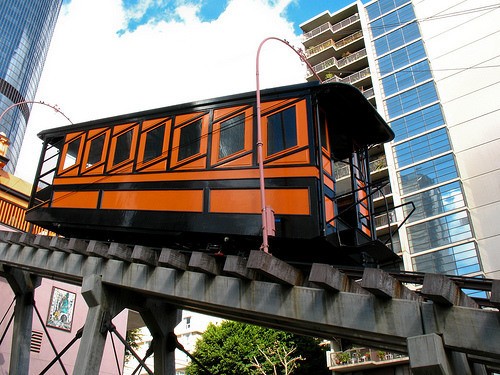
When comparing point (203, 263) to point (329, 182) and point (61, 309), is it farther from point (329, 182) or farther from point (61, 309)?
point (61, 309)

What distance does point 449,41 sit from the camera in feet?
114

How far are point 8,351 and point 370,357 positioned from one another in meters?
17.0

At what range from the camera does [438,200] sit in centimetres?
2983

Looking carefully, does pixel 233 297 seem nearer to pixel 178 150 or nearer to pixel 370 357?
pixel 178 150

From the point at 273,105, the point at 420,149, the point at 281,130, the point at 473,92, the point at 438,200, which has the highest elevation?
the point at 473,92

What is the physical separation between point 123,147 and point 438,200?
2516cm

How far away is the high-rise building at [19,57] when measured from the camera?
87625 millimetres

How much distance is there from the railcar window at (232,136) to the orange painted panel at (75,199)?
2.69 metres

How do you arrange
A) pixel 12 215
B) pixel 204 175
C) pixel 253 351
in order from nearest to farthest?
pixel 204 175
pixel 12 215
pixel 253 351

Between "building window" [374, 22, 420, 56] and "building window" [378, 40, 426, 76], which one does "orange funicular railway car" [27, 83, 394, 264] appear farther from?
"building window" [374, 22, 420, 56]

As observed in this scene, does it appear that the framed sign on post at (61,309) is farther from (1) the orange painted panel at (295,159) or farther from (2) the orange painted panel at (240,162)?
(1) the orange painted panel at (295,159)

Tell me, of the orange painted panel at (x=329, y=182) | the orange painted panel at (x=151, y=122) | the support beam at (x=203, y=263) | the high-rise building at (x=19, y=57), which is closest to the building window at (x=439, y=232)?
the orange painted panel at (x=329, y=182)

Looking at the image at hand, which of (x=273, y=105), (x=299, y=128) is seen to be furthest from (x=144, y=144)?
(x=299, y=128)

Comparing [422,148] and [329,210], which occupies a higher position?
[422,148]
